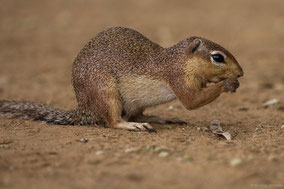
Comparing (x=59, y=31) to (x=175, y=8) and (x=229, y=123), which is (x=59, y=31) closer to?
(x=175, y=8)

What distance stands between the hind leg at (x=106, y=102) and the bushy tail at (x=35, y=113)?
0.39 metres

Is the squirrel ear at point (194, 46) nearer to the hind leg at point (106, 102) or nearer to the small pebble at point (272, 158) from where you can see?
the hind leg at point (106, 102)

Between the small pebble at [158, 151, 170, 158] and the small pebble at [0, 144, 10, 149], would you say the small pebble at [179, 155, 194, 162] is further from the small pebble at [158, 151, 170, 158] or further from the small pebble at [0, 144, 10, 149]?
the small pebble at [0, 144, 10, 149]

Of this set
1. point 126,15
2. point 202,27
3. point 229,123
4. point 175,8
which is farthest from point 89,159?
point 175,8

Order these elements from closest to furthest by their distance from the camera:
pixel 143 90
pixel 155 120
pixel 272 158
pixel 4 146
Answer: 1. pixel 272 158
2. pixel 4 146
3. pixel 143 90
4. pixel 155 120

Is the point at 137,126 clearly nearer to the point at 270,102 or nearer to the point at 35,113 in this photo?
the point at 35,113

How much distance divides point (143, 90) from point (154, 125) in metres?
0.61

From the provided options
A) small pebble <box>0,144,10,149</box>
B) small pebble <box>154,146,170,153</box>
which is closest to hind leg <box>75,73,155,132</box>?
small pebble <box>154,146,170,153</box>

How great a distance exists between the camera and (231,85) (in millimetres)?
5328

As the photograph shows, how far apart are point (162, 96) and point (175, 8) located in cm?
1113

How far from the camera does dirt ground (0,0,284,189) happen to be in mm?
3729

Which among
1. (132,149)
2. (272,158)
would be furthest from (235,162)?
(132,149)

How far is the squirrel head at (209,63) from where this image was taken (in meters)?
5.45

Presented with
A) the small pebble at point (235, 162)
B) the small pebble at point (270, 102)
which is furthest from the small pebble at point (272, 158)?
the small pebble at point (270, 102)
